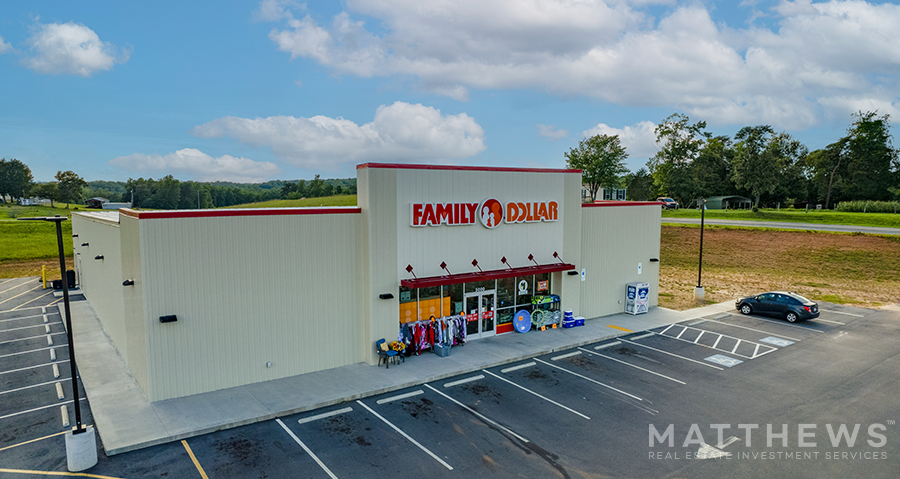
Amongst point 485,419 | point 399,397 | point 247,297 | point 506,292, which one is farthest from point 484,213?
point 247,297

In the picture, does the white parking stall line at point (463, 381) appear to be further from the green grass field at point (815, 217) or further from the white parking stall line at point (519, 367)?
the green grass field at point (815, 217)

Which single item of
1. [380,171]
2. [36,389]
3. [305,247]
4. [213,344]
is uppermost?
[380,171]

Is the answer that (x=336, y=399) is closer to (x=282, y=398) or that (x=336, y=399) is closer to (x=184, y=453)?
(x=282, y=398)

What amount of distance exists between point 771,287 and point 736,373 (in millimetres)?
18155

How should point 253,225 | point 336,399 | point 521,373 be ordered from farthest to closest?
point 521,373
point 253,225
point 336,399

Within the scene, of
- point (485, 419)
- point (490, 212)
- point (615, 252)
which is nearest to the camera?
point (485, 419)

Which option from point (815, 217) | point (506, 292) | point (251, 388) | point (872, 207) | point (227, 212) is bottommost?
point (251, 388)

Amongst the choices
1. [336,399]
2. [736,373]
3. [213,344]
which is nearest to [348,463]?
[336,399]

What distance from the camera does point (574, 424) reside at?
1248cm

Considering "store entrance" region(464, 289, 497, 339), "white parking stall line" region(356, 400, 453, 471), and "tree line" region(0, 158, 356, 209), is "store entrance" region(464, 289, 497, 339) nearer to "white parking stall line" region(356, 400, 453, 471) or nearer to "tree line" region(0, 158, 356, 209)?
"white parking stall line" region(356, 400, 453, 471)

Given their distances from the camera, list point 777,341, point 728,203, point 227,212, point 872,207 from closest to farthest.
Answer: point 227,212 → point 777,341 → point 872,207 → point 728,203

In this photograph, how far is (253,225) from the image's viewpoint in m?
14.5

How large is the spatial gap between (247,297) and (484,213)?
871 cm

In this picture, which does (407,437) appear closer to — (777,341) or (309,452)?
(309,452)
